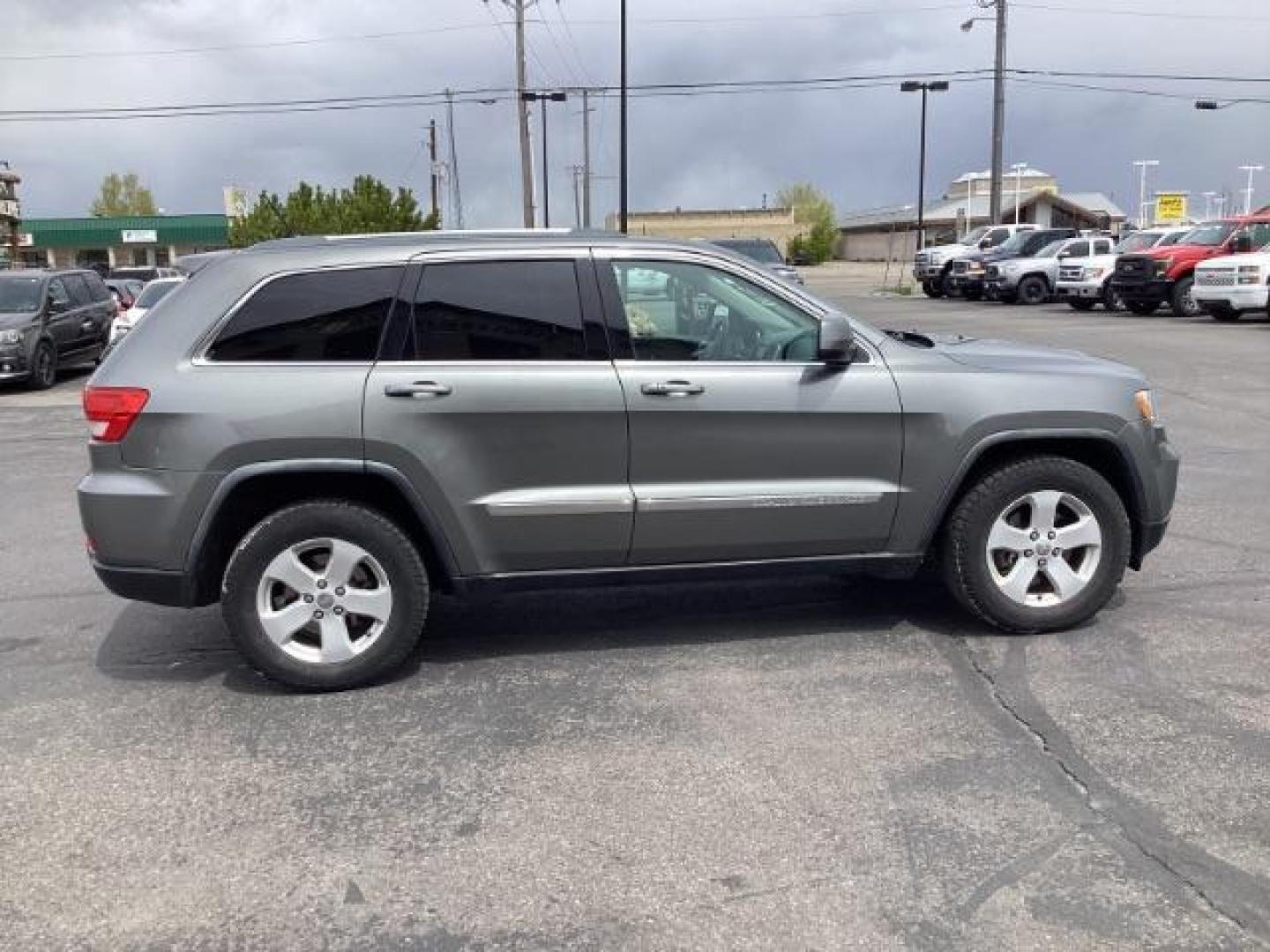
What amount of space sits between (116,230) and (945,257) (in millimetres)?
62696

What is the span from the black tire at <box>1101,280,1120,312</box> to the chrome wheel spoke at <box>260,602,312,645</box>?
2585 cm

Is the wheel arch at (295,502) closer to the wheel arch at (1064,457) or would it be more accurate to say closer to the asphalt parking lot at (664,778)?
the asphalt parking lot at (664,778)

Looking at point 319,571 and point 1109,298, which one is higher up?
point 1109,298

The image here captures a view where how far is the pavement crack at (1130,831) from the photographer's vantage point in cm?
297

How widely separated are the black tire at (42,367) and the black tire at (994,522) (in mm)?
14920

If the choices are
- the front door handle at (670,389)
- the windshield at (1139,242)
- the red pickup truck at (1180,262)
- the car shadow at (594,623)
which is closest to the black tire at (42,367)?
the car shadow at (594,623)

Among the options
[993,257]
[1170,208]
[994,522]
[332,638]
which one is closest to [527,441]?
[332,638]

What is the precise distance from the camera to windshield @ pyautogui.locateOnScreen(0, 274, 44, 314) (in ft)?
53.8

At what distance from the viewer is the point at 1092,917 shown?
300 cm

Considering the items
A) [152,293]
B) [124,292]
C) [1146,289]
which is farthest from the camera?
[1146,289]

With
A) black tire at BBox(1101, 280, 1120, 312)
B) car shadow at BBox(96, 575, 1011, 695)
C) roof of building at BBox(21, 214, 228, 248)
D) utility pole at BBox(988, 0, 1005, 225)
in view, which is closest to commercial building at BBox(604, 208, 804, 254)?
roof of building at BBox(21, 214, 228, 248)

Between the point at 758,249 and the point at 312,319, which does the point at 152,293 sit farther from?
the point at 312,319

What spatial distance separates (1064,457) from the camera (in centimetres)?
511

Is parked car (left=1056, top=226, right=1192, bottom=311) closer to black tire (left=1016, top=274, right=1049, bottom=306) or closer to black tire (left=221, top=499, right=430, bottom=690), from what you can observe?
black tire (left=1016, top=274, right=1049, bottom=306)
